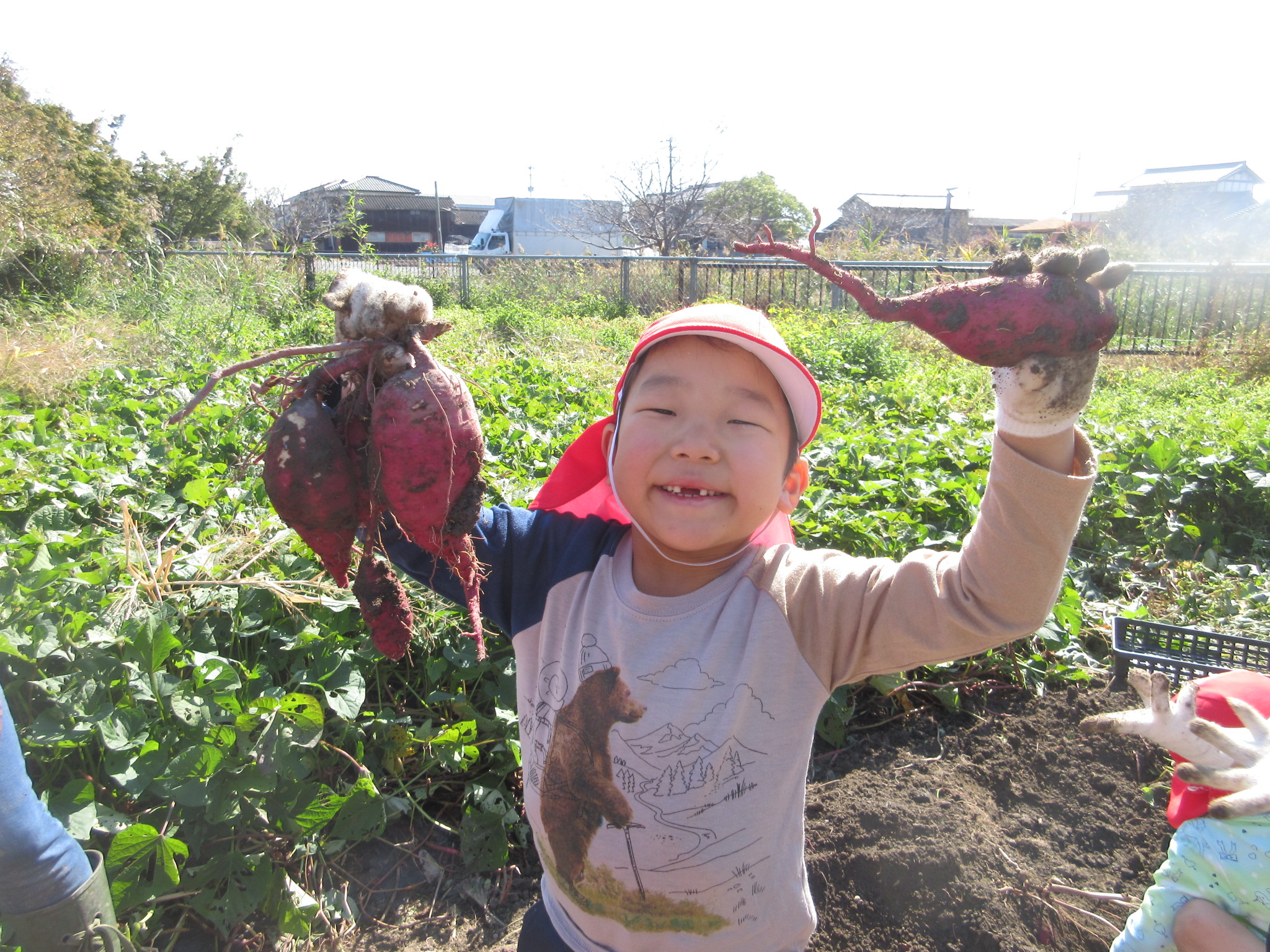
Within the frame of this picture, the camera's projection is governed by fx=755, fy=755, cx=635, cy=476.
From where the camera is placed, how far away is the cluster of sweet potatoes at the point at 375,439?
4.04ft

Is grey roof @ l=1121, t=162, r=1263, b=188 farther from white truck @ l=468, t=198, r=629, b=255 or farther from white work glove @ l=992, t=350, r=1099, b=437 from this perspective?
white work glove @ l=992, t=350, r=1099, b=437

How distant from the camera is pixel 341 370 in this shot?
50.3 inches

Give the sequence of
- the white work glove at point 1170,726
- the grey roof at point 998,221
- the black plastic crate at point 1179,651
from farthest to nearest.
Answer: the grey roof at point 998,221 → the black plastic crate at point 1179,651 → the white work glove at point 1170,726

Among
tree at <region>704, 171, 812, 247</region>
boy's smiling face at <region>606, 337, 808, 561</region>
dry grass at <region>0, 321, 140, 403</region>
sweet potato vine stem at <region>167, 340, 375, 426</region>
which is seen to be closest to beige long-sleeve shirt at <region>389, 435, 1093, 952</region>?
boy's smiling face at <region>606, 337, 808, 561</region>

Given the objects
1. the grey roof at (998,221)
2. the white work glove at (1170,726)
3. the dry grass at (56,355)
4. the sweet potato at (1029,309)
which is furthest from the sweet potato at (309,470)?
the grey roof at (998,221)

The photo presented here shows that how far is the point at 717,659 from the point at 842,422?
12.1 feet

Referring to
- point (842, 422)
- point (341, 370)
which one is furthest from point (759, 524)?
point (842, 422)

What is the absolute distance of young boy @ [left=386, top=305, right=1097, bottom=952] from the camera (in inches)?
50.0

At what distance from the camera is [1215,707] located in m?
1.53

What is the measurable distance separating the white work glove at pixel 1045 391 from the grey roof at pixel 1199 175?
114 feet

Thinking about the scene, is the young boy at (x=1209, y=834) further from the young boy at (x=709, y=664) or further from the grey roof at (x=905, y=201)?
the grey roof at (x=905, y=201)

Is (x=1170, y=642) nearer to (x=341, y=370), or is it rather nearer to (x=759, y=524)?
(x=759, y=524)

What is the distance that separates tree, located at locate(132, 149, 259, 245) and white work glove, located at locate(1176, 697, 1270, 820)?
29.8 m

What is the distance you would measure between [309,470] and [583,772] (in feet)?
2.31
